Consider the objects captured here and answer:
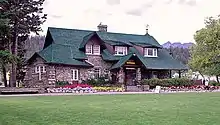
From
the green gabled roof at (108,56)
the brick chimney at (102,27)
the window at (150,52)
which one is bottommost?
the green gabled roof at (108,56)

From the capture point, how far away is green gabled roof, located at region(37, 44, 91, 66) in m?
43.3

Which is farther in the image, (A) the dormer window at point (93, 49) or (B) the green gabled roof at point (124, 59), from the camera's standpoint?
(A) the dormer window at point (93, 49)

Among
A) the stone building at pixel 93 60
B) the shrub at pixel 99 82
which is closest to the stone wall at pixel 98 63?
the stone building at pixel 93 60

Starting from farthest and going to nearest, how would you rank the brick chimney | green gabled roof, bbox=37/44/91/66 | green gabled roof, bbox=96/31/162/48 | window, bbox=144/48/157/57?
the brick chimney < green gabled roof, bbox=96/31/162/48 < window, bbox=144/48/157/57 < green gabled roof, bbox=37/44/91/66

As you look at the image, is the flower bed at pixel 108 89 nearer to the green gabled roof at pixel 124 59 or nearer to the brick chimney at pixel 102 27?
the green gabled roof at pixel 124 59

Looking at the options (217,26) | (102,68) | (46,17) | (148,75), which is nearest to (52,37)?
(46,17)

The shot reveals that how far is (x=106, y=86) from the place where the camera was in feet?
145

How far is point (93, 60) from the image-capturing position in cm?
4681

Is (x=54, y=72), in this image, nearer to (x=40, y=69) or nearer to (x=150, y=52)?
(x=40, y=69)

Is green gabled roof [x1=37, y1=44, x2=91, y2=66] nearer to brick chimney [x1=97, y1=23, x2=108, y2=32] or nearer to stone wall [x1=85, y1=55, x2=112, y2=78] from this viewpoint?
stone wall [x1=85, y1=55, x2=112, y2=78]

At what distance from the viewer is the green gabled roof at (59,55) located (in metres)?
43.3

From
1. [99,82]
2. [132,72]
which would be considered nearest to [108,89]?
[99,82]

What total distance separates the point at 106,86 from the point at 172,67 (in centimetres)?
1019

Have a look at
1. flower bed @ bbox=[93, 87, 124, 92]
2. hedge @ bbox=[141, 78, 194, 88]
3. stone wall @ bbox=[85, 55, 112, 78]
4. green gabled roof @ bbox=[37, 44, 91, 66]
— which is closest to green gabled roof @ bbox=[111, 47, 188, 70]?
stone wall @ bbox=[85, 55, 112, 78]
